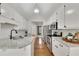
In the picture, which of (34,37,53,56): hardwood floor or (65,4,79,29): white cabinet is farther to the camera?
(34,37,53,56): hardwood floor

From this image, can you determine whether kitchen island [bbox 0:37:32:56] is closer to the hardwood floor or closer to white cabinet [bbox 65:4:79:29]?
white cabinet [bbox 65:4:79:29]

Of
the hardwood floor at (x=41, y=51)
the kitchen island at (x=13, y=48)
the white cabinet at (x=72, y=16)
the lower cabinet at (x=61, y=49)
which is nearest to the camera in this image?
the kitchen island at (x=13, y=48)

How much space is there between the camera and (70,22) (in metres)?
2.46

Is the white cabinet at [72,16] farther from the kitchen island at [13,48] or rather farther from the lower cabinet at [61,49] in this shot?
the kitchen island at [13,48]

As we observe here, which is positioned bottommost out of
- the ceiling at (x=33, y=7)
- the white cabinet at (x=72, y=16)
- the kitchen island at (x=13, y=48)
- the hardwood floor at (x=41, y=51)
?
the hardwood floor at (x=41, y=51)

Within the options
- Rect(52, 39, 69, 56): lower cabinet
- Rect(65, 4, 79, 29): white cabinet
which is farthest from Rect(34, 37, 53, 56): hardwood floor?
Rect(65, 4, 79, 29): white cabinet

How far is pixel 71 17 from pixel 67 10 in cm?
21

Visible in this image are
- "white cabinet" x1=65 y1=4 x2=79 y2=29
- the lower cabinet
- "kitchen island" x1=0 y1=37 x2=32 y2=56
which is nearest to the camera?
"kitchen island" x1=0 y1=37 x2=32 y2=56

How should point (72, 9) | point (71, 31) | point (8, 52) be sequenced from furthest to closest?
point (71, 31)
point (72, 9)
point (8, 52)

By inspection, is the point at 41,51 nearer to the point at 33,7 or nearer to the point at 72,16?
the point at 33,7

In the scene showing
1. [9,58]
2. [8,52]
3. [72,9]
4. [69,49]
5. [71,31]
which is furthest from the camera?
[71,31]

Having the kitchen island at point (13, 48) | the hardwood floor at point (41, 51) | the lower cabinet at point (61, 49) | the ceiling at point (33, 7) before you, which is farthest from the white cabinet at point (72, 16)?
the hardwood floor at point (41, 51)

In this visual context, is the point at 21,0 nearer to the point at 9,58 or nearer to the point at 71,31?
the point at 9,58

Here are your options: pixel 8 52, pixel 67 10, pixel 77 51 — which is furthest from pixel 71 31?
pixel 8 52
